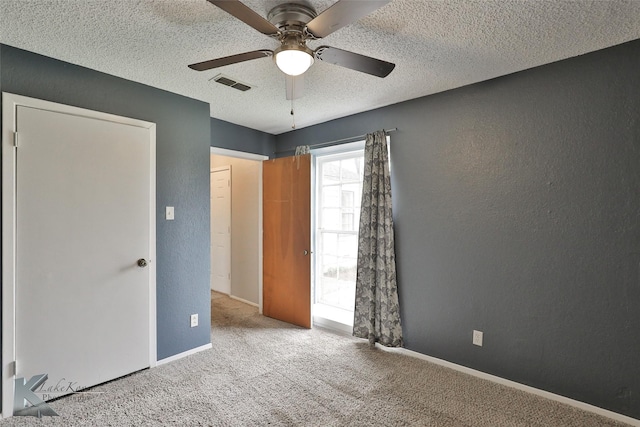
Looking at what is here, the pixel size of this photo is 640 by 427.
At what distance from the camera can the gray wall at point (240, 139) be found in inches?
144

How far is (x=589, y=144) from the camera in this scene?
7.18 ft

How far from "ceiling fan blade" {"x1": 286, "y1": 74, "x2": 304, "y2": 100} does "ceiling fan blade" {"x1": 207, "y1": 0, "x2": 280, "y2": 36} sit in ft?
1.48

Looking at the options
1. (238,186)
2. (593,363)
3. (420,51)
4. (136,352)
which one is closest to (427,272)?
(593,363)

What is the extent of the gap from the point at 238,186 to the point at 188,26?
120 inches

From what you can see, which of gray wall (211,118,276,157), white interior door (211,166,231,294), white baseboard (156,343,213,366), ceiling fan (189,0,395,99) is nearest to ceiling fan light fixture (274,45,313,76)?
ceiling fan (189,0,395,99)

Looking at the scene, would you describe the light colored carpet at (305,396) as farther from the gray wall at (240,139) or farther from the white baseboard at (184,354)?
the gray wall at (240,139)

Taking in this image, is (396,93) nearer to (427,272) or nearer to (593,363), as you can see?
(427,272)

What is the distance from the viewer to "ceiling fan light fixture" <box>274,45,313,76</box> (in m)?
1.58

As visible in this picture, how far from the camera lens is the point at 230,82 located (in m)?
2.67

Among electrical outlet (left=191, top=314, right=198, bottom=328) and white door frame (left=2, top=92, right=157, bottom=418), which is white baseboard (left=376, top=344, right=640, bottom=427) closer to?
electrical outlet (left=191, top=314, right=198, bottom=328)

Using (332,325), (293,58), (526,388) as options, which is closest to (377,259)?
(332,325)

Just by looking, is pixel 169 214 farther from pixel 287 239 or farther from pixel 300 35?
pixel 300 35

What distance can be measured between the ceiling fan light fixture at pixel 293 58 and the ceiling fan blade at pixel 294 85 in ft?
1.02

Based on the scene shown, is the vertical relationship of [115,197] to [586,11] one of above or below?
below
